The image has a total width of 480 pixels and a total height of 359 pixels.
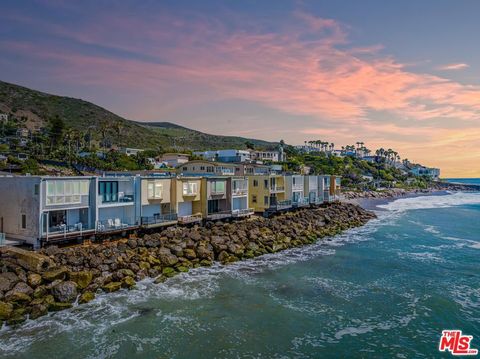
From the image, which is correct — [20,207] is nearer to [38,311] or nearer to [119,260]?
[119,260]

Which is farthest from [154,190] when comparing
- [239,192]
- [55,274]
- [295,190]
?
[295,190]

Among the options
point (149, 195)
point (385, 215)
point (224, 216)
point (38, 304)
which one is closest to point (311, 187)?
point (385, 215)

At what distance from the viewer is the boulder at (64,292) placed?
21.0 metres

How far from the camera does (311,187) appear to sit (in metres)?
60.2

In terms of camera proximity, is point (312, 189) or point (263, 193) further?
point (312, 189)

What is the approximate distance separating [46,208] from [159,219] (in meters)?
10.3

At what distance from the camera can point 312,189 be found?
198 feet

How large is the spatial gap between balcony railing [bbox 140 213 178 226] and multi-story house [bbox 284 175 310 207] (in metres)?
22.4

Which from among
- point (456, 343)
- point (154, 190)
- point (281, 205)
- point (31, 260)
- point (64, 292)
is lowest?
point (456, 343)

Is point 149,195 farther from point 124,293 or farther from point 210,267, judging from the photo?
point 124,293

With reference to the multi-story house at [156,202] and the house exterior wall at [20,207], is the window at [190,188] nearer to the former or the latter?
the multi-story house at [156,202]

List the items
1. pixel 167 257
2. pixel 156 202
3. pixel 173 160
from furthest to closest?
pixel 173 160 → pixel 156 202 → pixel 167 257

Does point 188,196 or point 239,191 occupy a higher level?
point 239,191

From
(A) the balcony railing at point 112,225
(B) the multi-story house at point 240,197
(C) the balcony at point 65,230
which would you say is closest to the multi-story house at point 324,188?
(B) the multi-story house at point 240,197
